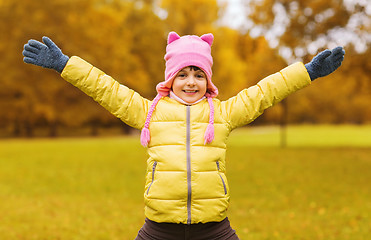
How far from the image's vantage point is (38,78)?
2797 cm

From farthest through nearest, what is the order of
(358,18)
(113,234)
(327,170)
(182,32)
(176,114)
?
(182,32), (358,18), (327,170), (113,234), (176,114)

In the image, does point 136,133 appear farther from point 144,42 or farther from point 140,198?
point 140,198

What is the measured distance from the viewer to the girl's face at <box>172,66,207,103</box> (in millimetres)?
2979

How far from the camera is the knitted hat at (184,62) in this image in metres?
2.93

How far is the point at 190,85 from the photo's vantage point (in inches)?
117

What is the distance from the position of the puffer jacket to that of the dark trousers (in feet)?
0.24

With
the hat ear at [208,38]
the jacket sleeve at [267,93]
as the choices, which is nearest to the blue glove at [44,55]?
the hat ear at [208,38]

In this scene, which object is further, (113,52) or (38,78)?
(113,52)

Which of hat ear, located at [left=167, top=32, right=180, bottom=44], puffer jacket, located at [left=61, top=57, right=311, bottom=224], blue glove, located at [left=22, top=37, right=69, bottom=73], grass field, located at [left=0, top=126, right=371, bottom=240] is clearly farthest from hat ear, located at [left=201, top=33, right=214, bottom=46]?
grass field, located at [left=0, top=126, right=371, bottom=240]

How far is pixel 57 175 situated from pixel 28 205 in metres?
3.61

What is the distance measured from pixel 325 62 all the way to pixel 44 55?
195cm

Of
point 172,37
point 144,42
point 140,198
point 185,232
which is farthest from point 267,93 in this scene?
point 144,42

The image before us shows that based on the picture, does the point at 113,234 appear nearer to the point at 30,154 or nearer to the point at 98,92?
the point at 98,92

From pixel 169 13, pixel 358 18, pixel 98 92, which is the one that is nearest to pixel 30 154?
pixel 358 18
